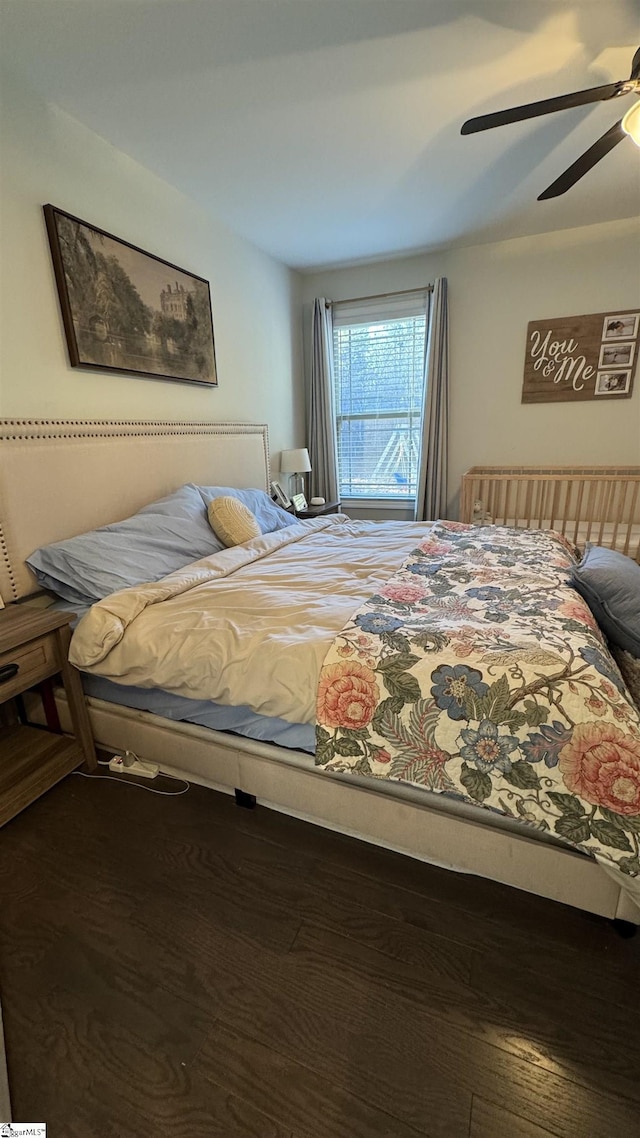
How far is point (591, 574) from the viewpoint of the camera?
1.71 metres

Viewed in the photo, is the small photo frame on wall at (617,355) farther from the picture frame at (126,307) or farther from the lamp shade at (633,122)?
the picture frame at (126,307)

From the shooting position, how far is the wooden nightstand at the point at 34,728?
143cm

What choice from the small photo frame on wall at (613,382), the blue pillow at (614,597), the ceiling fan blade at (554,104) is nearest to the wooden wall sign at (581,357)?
the small photo frame on wall at (613,382)

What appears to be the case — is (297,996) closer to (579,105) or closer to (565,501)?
(579,105)

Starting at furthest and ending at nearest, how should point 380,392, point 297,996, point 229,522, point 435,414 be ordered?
1. point 380,392
2. point 435,414
3. point 229,522
4. point 297,996

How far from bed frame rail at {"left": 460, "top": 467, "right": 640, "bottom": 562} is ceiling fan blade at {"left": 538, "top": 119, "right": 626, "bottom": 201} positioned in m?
1.82

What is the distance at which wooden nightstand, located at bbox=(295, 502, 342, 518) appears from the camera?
12.2 ft

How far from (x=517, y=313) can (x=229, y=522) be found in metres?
2.83

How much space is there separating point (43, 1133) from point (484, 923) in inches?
39.5

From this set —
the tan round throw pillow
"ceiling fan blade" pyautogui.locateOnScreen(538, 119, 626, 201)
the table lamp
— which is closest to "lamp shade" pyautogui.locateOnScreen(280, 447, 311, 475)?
the table lamp

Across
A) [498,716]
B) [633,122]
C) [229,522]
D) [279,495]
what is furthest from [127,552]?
[633,122]

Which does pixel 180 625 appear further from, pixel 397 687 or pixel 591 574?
pixel 591 574

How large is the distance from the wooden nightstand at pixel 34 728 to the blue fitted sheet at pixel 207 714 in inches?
4.1

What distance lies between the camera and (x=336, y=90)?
1.81 m
